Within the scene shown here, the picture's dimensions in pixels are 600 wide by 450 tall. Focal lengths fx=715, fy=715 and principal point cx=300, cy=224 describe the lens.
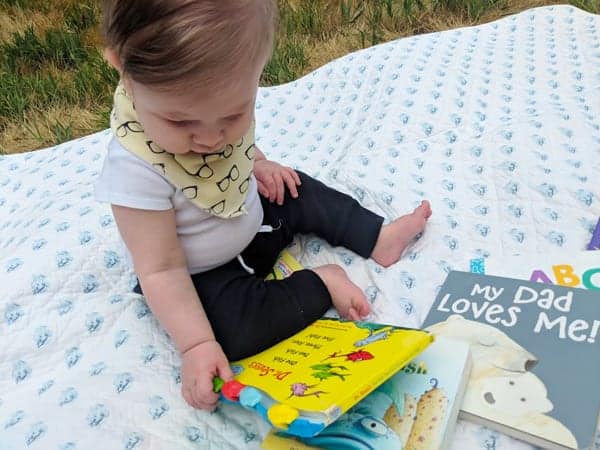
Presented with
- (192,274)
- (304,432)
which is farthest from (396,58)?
(304,432)

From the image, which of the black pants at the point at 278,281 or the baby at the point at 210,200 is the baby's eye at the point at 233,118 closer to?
the baby at the point at 210,200

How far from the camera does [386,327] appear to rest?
3.18 ft

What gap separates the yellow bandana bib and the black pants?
4.2 inches

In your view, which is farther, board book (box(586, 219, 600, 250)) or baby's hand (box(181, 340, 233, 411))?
board book (box(586, 219, 600, 250))

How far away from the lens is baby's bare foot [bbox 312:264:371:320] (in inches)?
43.2

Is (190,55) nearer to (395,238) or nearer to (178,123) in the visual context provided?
(178,123)

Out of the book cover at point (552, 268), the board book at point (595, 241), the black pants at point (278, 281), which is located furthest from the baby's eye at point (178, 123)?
→ the board book at point (595, 241)

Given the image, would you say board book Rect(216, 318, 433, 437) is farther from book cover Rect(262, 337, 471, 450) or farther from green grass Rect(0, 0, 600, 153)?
green grass Rect(0, 0, 600, 153)

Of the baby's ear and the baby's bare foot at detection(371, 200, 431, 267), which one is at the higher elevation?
the baby's ear

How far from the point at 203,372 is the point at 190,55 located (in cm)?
41

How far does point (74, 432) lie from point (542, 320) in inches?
25.6

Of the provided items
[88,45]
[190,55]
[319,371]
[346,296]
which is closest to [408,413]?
[319,371]

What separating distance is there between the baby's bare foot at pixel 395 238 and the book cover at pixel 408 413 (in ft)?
0.94

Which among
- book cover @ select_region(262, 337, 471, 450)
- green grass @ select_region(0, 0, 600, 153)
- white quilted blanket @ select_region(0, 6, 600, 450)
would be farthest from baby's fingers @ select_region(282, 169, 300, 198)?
green grass @ select_region(0, 0, 600, 153)
